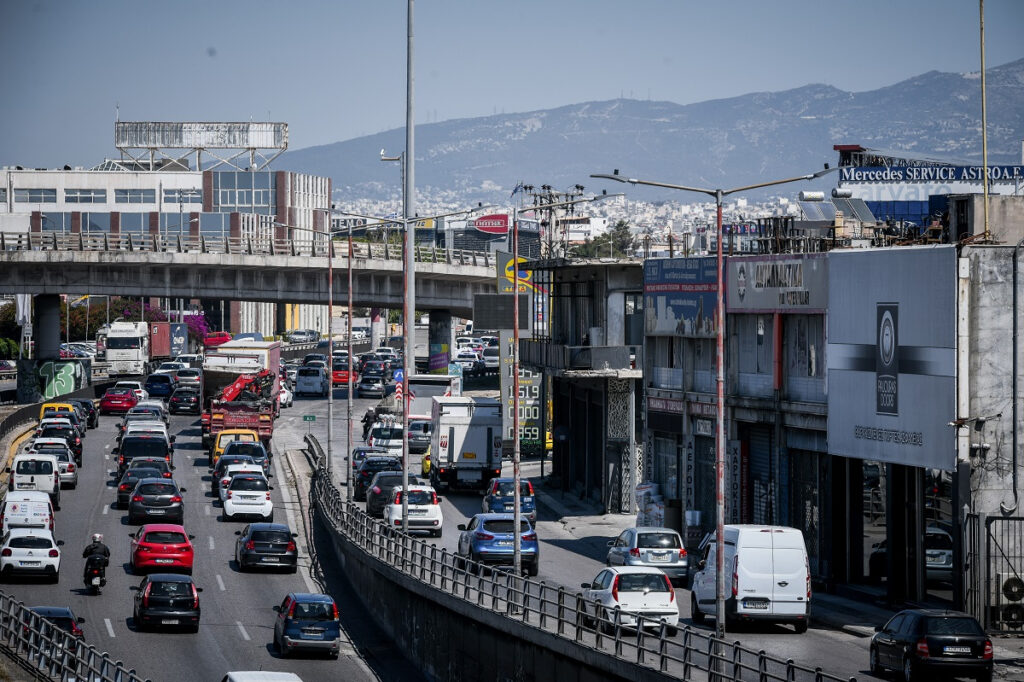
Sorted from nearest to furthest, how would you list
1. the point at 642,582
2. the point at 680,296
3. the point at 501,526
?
the point at 642,582
the point at 501,526
the point at 680,296

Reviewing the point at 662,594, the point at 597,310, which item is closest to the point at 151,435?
the point at 597,310

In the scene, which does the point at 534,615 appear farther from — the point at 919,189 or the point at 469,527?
the point at 919,189

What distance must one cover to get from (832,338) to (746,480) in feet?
21.0

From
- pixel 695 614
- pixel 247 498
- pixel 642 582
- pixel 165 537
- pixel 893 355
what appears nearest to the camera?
pixel 642 582

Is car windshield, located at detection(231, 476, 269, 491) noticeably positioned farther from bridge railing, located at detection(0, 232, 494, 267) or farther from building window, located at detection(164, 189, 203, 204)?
→ building window, located at detection(164, 189, 203, 204)

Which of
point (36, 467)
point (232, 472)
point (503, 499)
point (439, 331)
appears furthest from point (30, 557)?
point (439, 331)

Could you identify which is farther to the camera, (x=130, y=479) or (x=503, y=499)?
(x=130, y=479)

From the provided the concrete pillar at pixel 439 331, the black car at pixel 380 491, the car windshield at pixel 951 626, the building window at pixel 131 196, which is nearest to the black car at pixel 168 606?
the black car at pixel 380 491

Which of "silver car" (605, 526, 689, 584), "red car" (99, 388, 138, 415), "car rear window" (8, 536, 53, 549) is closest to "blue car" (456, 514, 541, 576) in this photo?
"silver car" (605, 526, 689, 584)

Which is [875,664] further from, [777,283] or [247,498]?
[247,498]

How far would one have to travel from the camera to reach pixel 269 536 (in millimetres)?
46000

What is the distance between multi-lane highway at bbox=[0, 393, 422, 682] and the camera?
115 ft

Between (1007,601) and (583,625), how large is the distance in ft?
30.3

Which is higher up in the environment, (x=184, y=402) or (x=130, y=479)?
(x=184, y=402)
